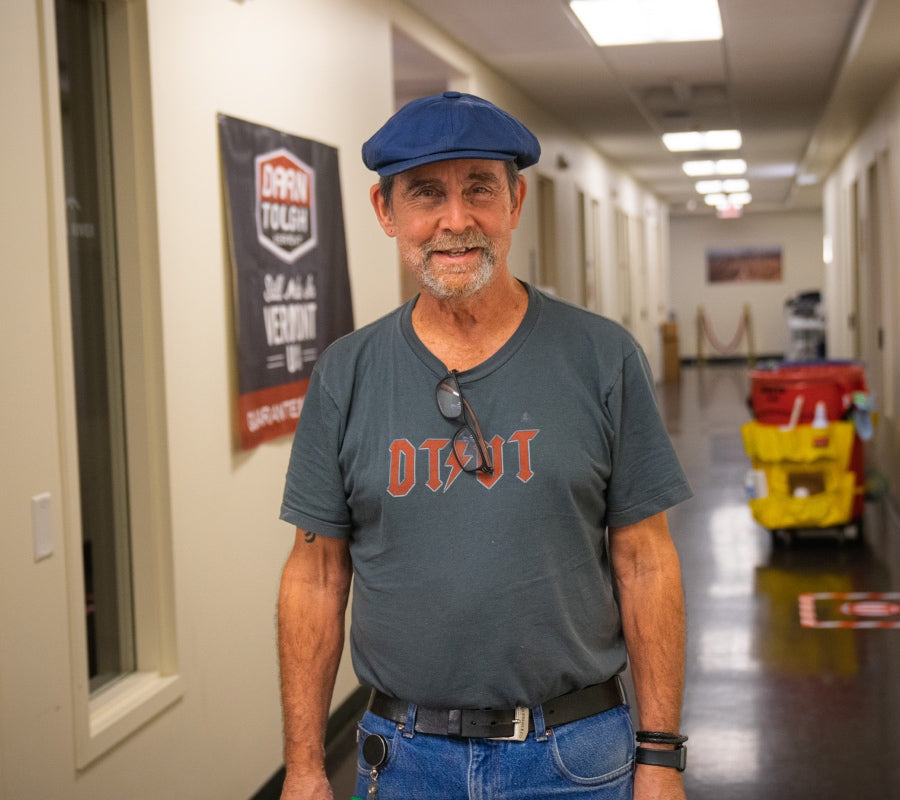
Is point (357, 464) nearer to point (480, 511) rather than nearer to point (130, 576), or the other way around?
point (480, 511)

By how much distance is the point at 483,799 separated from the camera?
161 centimetres

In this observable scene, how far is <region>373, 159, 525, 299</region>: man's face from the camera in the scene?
1.65 m

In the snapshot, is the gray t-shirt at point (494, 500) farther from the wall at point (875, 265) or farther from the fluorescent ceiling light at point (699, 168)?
the fluorescent ceiling light at point (699, 168)

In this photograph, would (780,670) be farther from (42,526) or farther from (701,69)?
(701,69)

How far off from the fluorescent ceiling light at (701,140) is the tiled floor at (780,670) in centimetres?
434

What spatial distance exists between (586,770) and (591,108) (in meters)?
8.64

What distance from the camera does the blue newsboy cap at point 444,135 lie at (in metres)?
1.60

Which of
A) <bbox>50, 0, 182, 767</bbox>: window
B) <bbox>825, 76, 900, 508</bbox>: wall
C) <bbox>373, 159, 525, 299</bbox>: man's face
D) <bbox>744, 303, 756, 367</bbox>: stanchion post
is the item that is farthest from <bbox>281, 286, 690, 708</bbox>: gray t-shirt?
<bbox>744, 303, 756, 367</bbox>: stanchion post

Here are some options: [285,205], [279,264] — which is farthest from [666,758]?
[285,205]

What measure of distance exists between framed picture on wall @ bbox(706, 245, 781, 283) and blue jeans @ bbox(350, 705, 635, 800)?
23587 millimetres

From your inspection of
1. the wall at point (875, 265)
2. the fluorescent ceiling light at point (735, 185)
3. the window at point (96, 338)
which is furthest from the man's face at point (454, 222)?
the fluorescent ceiling light at point (735, 185)

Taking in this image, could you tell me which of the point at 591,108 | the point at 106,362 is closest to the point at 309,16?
the point at 106,362

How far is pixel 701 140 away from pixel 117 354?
31.9 feet

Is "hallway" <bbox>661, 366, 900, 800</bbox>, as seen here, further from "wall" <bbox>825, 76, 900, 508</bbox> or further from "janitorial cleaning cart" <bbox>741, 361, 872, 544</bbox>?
"wall" <bbox>825, 76, 900, 508</bbox>
